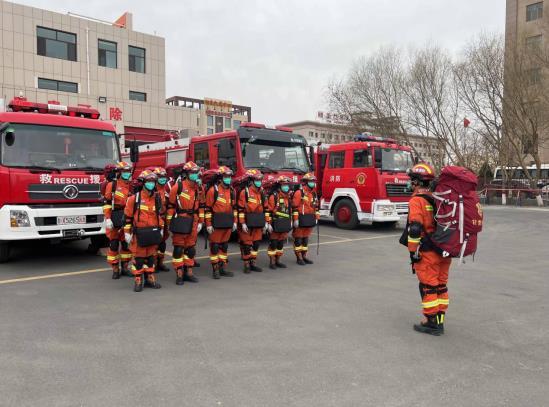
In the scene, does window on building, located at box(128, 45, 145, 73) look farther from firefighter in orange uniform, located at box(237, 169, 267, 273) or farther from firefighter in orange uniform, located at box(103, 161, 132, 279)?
firefighter in orange uniform, located at box(237, 169, 267, 273)

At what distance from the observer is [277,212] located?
765cm

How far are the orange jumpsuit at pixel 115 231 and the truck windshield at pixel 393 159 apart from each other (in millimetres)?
7847

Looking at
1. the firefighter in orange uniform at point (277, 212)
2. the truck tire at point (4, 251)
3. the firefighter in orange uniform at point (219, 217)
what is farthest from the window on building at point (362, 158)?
the truck tire at point (4, 251)

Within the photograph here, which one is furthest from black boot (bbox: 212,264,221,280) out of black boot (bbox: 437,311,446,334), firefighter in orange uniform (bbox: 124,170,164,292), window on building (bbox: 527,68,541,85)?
window on building (bbox: 527,68,541,85)

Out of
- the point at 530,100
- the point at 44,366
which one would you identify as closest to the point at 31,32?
the point at 44,366

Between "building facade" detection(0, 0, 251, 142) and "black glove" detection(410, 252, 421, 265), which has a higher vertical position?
"building facade" detection(0, 0, 251, 142)

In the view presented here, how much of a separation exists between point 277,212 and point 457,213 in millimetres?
3885

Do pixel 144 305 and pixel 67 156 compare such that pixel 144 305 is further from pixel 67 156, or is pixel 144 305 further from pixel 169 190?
pixel 67 156

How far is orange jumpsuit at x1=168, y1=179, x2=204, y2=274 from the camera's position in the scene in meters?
6.40

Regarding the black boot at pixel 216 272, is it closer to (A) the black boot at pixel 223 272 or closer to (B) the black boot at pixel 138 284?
(A) the black boot at pixel 223 272

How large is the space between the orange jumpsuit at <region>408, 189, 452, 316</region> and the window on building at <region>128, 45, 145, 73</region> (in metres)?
26.7

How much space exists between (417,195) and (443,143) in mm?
26804

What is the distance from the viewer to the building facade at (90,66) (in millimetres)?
23312

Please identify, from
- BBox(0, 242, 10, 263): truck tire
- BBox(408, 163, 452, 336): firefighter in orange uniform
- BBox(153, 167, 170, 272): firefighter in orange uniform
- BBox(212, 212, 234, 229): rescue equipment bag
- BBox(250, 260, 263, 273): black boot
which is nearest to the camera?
BBox(408, 163, 452, 336): firefighter in orange uniform
